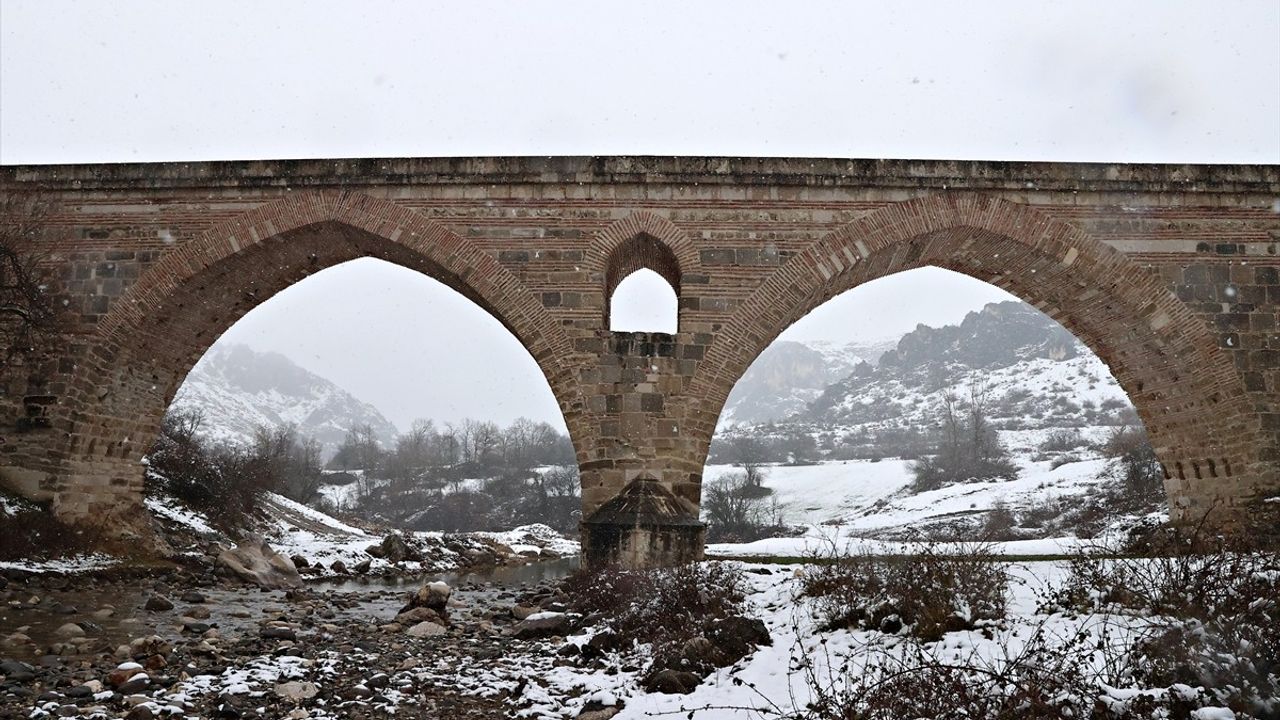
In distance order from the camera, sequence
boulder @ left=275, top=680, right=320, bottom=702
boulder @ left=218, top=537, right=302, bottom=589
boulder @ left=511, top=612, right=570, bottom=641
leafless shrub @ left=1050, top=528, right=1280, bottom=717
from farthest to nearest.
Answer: boulder @ left=218, top=537, right=302, bottom=589 → boulder @ left=511, top=612, right=570, bottom=641 → boulder @ left=275, top=680, right=320, bottom=702 → leafless shrub @ left=1050, top=528, right=1280, bottom=717

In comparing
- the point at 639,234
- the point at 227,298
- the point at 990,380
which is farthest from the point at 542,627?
the point at 990,380

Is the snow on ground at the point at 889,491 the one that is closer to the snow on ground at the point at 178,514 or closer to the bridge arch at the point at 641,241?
the bridge arch at the point at 641,241

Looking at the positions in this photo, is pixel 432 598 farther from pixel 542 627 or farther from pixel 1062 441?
pixel 1062 441

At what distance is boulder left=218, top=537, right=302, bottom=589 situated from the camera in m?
12.2

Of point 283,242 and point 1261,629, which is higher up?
point 283,242

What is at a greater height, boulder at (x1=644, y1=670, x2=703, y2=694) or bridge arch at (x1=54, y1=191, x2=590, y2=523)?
bridge arch at (x1=54, y1=191, x2=590, y2=523)

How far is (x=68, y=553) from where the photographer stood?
36.9 feet

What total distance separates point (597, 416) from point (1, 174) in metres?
9.28

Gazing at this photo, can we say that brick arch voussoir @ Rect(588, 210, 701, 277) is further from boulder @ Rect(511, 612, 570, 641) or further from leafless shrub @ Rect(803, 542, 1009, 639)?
leafless shrub @ Rect(803, 542, 1009, 639)

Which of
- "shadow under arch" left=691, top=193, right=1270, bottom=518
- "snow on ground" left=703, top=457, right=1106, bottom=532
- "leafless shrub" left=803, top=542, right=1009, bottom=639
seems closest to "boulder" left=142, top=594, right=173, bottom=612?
"shadow under arch" left=691, top=193, right=1270, bottom=518

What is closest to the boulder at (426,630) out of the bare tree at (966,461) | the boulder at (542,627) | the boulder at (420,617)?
the boulder at (420,617)

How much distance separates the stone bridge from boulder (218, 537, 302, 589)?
2093 mm

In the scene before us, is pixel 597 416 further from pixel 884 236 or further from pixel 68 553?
pixel 68 553

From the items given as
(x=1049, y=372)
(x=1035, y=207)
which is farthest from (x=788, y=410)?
(x=1035, y=207)
